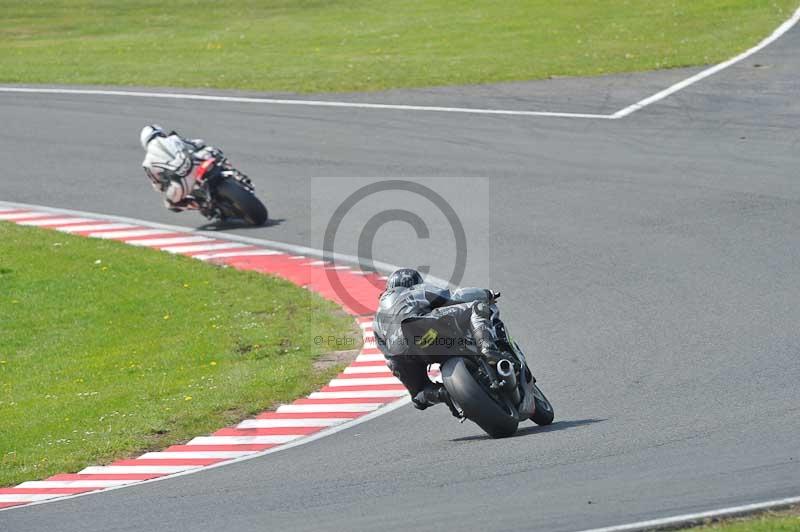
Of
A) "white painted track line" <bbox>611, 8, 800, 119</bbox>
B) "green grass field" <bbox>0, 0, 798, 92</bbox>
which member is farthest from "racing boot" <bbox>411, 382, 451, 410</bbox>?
"green grass field" <bbox>0, 0, 798, 92</bbox>

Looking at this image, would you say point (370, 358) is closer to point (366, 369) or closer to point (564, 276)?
point (366, 369)

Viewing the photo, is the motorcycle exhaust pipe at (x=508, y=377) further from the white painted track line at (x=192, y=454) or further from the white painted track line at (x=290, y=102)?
the white painted track line at (x=290, y=102)

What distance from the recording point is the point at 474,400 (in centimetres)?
1031

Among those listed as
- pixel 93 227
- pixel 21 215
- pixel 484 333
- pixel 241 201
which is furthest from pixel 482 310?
pixel 21 215

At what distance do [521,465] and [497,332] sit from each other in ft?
4.14

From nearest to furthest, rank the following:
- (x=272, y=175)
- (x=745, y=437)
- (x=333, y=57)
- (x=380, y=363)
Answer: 1. (x=745, y=437)
2. (x=380, y=363)
3. (x=272, y=175)
4. (x=333, y=57)

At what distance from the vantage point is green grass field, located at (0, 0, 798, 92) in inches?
1193

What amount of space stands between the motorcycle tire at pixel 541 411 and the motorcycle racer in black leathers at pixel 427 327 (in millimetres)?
731

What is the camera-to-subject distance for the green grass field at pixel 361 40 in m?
30.3

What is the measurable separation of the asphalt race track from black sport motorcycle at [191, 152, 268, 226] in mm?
331

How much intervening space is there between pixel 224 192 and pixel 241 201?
0.30m

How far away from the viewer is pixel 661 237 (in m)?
18.4

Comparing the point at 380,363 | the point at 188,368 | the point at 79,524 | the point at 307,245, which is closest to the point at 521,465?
the point at 79,524

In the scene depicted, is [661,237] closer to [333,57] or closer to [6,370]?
[6,370]
